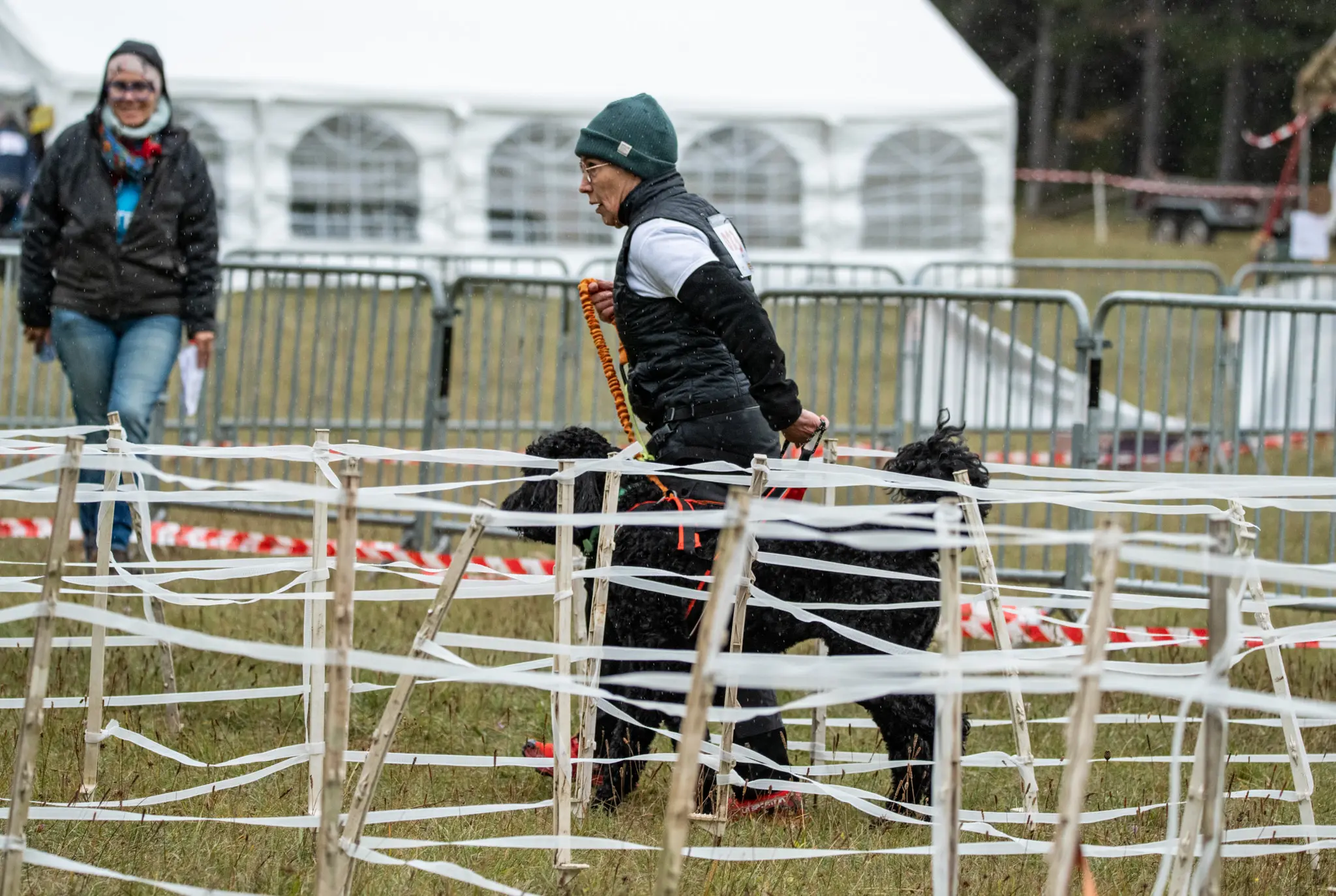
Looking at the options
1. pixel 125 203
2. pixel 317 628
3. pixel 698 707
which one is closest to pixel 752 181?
pixel 125 203

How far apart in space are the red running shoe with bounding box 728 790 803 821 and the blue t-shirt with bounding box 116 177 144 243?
11.6 feet

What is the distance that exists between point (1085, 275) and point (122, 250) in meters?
20.3

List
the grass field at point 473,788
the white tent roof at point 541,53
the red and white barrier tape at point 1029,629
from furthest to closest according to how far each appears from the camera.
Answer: the white tent roof at point 541,53
the red and white barrier tape at point 1029,629
the grass field at point 473,788

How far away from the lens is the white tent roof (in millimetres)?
18734

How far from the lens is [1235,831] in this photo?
404 cm

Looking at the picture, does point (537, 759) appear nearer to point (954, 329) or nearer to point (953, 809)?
point (953, 809)

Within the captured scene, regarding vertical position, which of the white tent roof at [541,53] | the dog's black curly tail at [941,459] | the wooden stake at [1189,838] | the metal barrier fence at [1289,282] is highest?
the white tent roof at [541,53]

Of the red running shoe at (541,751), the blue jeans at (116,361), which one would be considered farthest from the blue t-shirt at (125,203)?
the red running shoe at (541,751)

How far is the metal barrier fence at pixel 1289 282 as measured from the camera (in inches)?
439

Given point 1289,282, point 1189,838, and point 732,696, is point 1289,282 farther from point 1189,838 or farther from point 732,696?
point 1189,838

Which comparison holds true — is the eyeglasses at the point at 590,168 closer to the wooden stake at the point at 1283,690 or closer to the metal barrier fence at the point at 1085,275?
the wooden stake at the point at 1283,690

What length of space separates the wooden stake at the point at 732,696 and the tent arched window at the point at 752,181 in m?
16.2

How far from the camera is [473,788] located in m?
4.68

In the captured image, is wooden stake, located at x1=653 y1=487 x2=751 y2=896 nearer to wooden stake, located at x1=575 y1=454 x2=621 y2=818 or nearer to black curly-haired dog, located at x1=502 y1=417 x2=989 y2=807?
wooden stake, located at x1=575 y1=454 x2=621 y2=818
